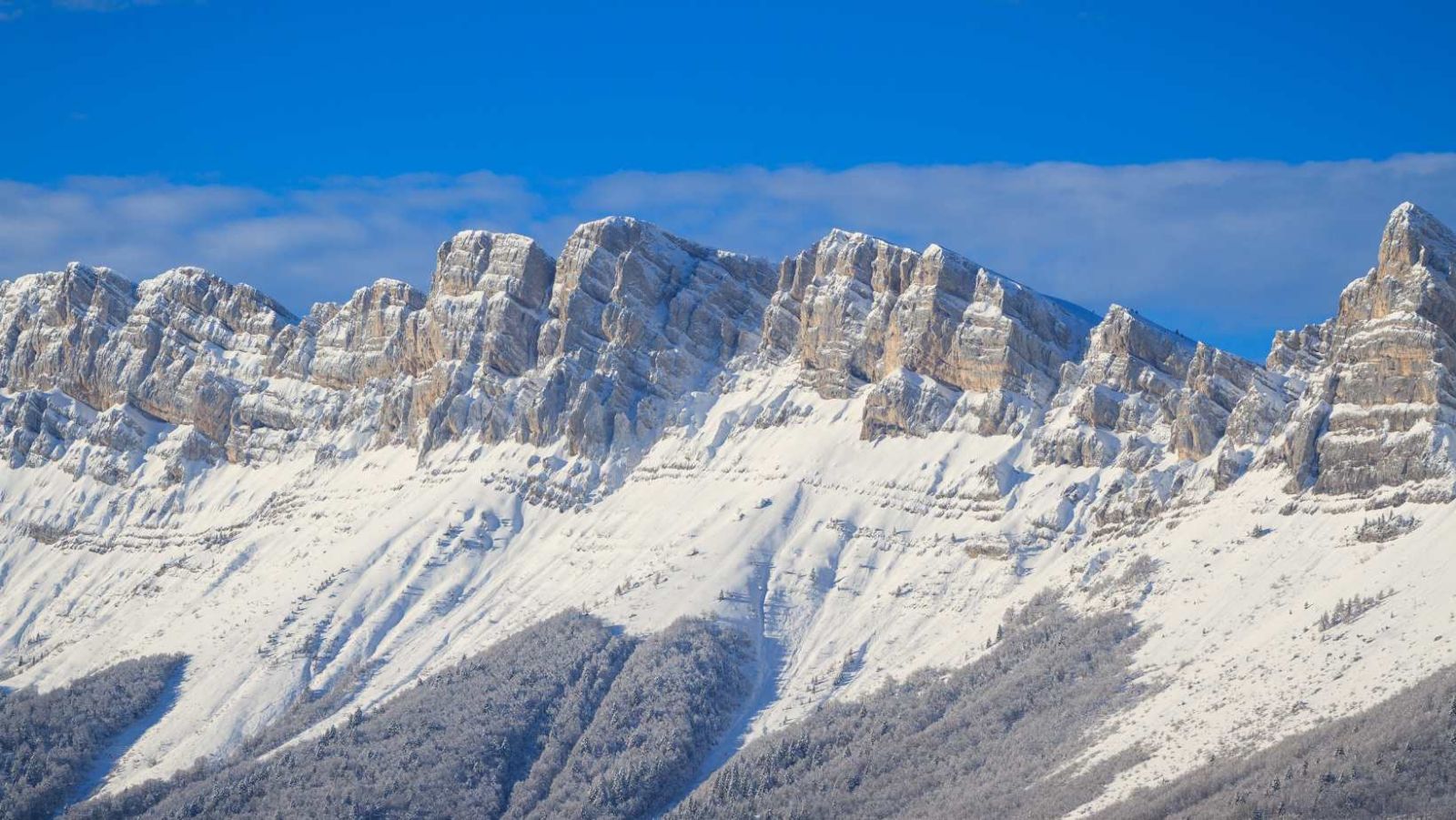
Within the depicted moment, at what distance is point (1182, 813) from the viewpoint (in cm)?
19850

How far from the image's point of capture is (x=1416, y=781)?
191250mm

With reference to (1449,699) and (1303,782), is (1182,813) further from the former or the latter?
(1449,699)

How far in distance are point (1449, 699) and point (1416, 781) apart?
10.4 m

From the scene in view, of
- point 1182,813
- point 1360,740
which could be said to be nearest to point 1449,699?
point 1360,740

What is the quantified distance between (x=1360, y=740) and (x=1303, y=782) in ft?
26.0

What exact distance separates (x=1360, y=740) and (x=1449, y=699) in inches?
312

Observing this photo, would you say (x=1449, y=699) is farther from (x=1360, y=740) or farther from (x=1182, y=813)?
(x=1182, y=813)

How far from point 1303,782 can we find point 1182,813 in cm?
1022

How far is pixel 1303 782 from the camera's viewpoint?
194875 millimetres

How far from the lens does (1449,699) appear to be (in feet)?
652

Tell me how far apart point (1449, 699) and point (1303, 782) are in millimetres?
14783

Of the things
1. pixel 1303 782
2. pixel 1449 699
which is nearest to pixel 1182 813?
pixel 1303 782
